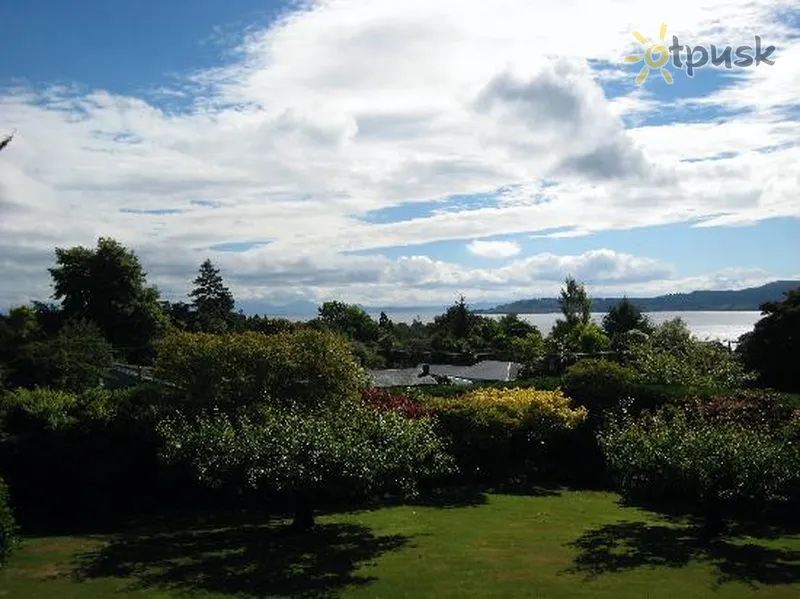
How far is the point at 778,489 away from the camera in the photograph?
13336 mm

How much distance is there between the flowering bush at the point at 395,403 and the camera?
20328 mm

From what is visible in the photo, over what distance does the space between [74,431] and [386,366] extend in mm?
52248

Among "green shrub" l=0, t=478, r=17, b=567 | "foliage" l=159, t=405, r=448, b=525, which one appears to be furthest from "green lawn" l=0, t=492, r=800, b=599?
"foliage" l=159, t=405, r=448, b=525

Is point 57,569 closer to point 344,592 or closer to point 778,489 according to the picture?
point 344,592

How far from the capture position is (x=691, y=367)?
29.4 m

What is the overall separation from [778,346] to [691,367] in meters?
4.66

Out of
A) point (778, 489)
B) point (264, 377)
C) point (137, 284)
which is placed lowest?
point (778, 489)

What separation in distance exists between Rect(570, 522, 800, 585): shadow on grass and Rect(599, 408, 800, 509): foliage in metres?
0.84

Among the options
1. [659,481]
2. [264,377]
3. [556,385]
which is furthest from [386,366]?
[659,481]

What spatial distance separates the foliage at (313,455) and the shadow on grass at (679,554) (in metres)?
3.38

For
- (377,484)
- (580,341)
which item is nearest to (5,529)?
(377,484)

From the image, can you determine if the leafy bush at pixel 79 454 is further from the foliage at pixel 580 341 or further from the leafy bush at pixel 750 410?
the foliage at pixel 580 341

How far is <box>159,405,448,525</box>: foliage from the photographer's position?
13.6 metres

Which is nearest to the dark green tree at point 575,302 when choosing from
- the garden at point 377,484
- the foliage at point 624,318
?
the foliage at point 624,318
